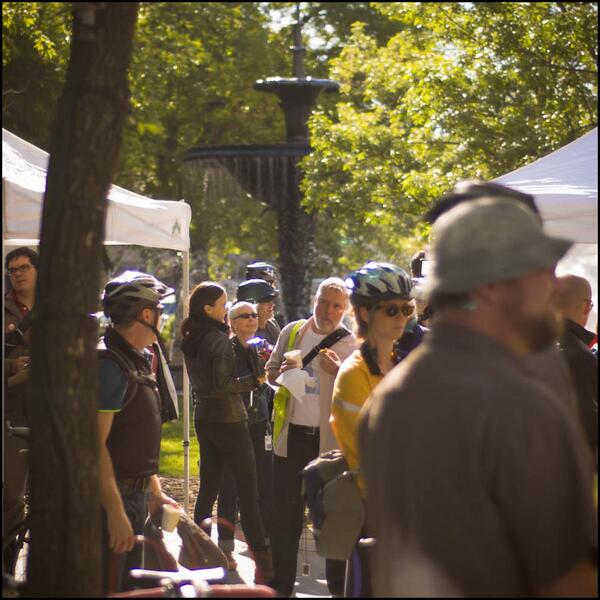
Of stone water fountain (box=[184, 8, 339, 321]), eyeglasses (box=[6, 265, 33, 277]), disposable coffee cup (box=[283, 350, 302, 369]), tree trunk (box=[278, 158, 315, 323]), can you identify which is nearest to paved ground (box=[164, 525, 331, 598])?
disposable coffee cup (box=[283, 350, 302, 369])

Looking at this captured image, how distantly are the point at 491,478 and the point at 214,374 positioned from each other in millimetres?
5048

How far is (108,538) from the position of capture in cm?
459

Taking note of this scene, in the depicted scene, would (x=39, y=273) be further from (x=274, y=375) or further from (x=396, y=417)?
(x=274, y=375)

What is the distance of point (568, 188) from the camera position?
19.0 ft

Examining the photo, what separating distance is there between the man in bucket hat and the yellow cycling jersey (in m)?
1.77

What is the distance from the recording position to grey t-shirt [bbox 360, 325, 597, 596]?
239 centimetres

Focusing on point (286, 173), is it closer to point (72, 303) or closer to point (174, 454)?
point (174, 454)

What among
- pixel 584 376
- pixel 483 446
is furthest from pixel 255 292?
pixel 483 446

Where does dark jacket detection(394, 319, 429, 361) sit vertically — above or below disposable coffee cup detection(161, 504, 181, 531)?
above

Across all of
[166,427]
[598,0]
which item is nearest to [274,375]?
[598,0]

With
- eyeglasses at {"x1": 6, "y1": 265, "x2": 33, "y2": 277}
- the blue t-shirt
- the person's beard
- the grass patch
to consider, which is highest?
eyeglasses at {"x1": 6, "y1": 265, "x2": 33, "y2": 277}

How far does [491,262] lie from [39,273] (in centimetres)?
136

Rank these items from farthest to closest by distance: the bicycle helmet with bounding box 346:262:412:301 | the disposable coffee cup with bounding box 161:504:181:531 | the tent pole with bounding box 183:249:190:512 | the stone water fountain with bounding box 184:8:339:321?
the stone water fountain with bounding box 184:8:339:321, the tent pole with bounding box 183:249:190:512, the disposable coffee cup with bounding box 161:504:181:531, the bicycle helmet with bounding box 346:262:412:301

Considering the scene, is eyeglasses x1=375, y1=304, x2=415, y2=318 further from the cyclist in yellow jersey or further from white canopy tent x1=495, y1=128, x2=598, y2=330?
white canopy tent x1=495, y1=128, x2=598, y2=330
